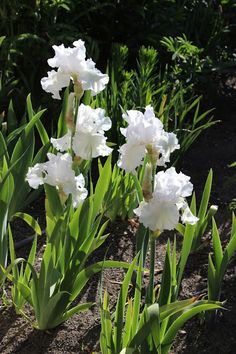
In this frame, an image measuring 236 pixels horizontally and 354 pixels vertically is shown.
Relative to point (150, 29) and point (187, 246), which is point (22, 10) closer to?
point (150, 29)

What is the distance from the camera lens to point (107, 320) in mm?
1910

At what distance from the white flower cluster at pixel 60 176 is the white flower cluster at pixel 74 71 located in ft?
0.77

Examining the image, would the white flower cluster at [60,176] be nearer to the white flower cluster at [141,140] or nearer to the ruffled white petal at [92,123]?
the ruffled white petal at [92,123]

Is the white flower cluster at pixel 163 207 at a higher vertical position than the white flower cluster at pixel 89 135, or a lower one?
lower

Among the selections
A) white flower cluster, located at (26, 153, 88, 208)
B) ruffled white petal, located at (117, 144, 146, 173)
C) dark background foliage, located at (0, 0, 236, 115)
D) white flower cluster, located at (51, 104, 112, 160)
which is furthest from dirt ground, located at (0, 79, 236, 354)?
dark background foliage, located at (0, 0, 236, 115)

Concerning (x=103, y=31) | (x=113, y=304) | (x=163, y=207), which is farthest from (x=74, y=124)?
(x=103, y=31)

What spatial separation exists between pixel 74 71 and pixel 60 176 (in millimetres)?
337

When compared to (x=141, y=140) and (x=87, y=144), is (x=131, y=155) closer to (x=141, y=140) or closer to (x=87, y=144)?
(x=141, y=140)

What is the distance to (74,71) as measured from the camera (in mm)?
1959

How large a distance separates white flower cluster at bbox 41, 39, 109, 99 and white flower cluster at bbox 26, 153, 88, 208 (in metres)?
0.24

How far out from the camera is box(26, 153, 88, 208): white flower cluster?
1951 millimetres

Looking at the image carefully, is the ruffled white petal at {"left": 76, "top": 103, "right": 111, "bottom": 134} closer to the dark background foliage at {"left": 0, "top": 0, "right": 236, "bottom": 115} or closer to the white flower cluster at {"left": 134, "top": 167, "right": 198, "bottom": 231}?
the white flower cluster at {"left": 134, "top": 167, "right": 198, "bottom": 231}

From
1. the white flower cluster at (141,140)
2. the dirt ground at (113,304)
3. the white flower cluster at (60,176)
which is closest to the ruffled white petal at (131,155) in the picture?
the white flower cluster at (141,140)

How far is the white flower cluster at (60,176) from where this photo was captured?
1.95m
